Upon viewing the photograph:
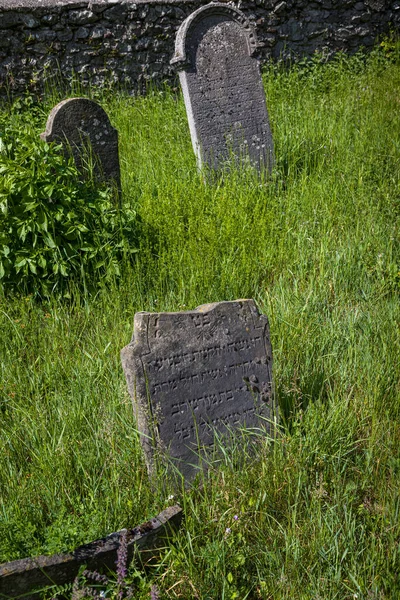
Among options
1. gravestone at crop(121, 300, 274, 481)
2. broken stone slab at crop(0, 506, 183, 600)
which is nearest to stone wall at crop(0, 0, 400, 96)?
gravestone at crop(121, 300, 274, 481)

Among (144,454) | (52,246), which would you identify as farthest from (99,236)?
(144,454)

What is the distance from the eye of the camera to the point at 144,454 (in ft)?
8.99

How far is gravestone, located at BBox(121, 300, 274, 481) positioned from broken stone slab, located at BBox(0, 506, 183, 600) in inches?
14.5

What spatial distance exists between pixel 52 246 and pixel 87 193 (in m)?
0.66

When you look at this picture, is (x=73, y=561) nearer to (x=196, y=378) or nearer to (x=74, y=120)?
(x=196, y=378)

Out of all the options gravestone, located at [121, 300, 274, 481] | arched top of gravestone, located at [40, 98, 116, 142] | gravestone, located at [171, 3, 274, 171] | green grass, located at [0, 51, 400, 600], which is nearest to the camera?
green grass, located at [0, 51, 400, 600]

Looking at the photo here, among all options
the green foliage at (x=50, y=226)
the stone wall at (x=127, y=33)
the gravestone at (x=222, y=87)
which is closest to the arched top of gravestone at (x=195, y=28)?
the gravestone at (x=222, y=87)

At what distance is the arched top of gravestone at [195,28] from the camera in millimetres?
5844

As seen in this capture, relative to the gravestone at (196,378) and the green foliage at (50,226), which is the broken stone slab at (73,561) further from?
the green foliage at (50,226)

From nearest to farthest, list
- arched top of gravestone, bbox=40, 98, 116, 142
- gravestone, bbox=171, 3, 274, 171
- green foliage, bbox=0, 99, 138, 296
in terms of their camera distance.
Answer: green foliage, bbox=0, 99, 138, 296 < arched top of gravestone, bbox=40, 98, 116, 142 < gravestone, bbox=171, 3, 274, 171

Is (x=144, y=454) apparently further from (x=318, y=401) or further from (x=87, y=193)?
(x=87, y=193)

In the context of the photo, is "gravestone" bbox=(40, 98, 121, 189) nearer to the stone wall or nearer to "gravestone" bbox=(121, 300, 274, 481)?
"gravestone" bbox=(121, 300, 274, 481)

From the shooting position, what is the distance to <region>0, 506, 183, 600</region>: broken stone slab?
6.88ft

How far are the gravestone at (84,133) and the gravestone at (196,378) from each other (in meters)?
2.40
